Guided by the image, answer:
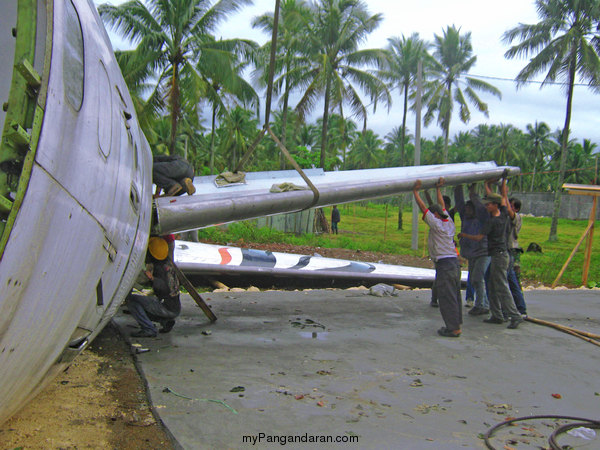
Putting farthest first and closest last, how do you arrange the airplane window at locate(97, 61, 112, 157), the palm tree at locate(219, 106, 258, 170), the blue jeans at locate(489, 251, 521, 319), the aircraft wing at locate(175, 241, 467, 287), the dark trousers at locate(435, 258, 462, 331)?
the palm tree at locate(219, 106, 258, 170), the aircraft wing at locate(175, 241, 467, 287), the blue jeans at locate(489, 251, 521, 319), the dark trousers at locate(435, 258, 462, 331), the airplane window at locate(97, 61, 112, 157)

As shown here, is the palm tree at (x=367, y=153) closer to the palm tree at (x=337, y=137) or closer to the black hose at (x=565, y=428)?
the palm tree at (x=337, y=137)

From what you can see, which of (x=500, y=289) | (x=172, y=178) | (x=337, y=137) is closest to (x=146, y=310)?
(x=172, y=178)

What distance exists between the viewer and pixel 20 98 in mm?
1909

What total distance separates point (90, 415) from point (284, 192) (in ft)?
11.0

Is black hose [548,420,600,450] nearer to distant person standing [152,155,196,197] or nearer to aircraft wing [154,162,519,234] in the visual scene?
aircraft wing [154,162,519,234]

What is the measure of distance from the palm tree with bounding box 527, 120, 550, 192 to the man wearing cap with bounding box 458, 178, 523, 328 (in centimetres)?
7063

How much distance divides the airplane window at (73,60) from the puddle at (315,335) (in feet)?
15.3

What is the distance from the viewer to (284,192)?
622 centimetres

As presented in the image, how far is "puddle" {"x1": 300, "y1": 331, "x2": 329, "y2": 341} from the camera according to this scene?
643 cm

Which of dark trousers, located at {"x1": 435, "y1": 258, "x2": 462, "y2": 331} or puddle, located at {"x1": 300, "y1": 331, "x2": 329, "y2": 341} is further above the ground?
dark trousers, located at {"x1": 435, "y1": 258, "x2": 462, "y2": 331}

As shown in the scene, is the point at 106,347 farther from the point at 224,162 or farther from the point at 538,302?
the point at 224,162

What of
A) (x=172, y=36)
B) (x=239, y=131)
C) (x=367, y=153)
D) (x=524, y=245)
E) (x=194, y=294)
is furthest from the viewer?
(x=367, y=153)

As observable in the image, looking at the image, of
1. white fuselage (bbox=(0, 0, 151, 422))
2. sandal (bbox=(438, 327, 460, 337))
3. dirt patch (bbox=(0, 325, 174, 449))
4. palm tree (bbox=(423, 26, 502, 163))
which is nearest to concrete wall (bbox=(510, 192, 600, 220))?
palm tree (bbox=(423, 26, 502, 163))

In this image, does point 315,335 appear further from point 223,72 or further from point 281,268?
point 223,72
